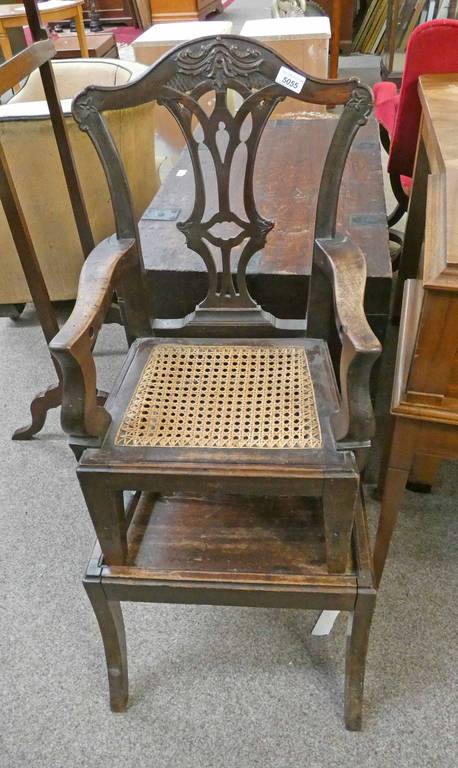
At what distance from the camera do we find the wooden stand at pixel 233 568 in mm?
904

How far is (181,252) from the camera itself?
4.60 feet

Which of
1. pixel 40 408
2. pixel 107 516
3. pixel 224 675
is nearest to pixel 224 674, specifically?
pixel 224 675

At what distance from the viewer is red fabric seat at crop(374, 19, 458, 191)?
134 centimetres

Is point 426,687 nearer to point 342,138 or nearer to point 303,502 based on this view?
point 303,502

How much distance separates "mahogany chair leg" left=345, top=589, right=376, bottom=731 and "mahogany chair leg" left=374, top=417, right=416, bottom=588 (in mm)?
155

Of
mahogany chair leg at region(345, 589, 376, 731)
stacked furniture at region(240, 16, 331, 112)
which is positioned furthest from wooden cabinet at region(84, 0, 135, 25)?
mahogany chair leg at region(345, 589, 376, 731)

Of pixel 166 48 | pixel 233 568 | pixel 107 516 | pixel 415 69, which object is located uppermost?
pixel 415 69

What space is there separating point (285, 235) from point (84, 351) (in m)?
0.81

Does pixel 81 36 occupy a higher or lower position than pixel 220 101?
lower

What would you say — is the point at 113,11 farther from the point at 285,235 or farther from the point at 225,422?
the point at 225,422

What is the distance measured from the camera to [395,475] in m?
0.95

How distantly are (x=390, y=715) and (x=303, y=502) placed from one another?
44 cm

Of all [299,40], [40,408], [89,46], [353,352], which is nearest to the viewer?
[353,352]

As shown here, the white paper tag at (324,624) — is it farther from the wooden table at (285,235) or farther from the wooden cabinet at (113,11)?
the wooden cabinet at (113,11)
